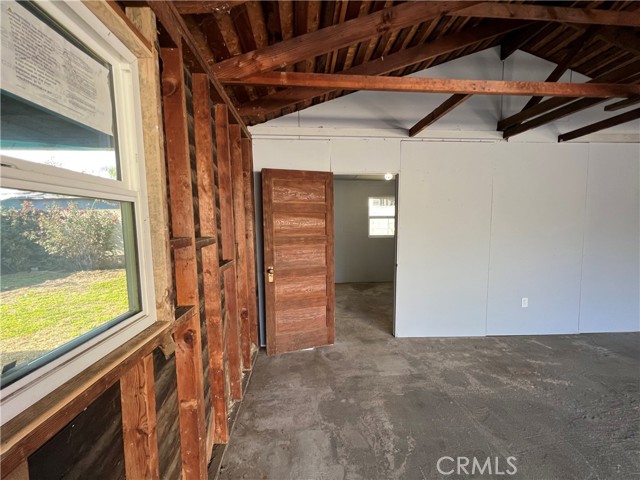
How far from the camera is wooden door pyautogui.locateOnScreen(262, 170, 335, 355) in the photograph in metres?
2.88

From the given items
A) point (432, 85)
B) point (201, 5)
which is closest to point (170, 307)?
point (201, 5)

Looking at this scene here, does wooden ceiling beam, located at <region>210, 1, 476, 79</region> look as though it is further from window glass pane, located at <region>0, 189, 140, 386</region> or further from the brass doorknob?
the brass doorknob

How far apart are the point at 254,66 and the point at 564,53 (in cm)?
363

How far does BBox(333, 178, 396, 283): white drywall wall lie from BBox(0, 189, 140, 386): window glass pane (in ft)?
17.2

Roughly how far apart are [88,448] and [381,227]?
19.3 ft

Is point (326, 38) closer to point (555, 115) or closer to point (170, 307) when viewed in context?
point (170, 307)

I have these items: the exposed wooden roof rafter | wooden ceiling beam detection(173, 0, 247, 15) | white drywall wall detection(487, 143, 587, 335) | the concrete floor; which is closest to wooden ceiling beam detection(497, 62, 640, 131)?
the exposed wooden roof rafter

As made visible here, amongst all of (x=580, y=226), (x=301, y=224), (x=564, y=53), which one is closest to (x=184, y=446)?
(x=301, y=224)

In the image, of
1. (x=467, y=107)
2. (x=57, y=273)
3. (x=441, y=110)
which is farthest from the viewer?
(x=467, y=107)

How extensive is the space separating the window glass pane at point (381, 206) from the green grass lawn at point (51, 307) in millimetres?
5633

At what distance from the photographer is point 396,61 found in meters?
2.43

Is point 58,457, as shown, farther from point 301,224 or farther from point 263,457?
point 301,224

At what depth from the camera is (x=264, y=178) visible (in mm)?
2793

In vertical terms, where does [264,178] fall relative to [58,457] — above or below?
above
